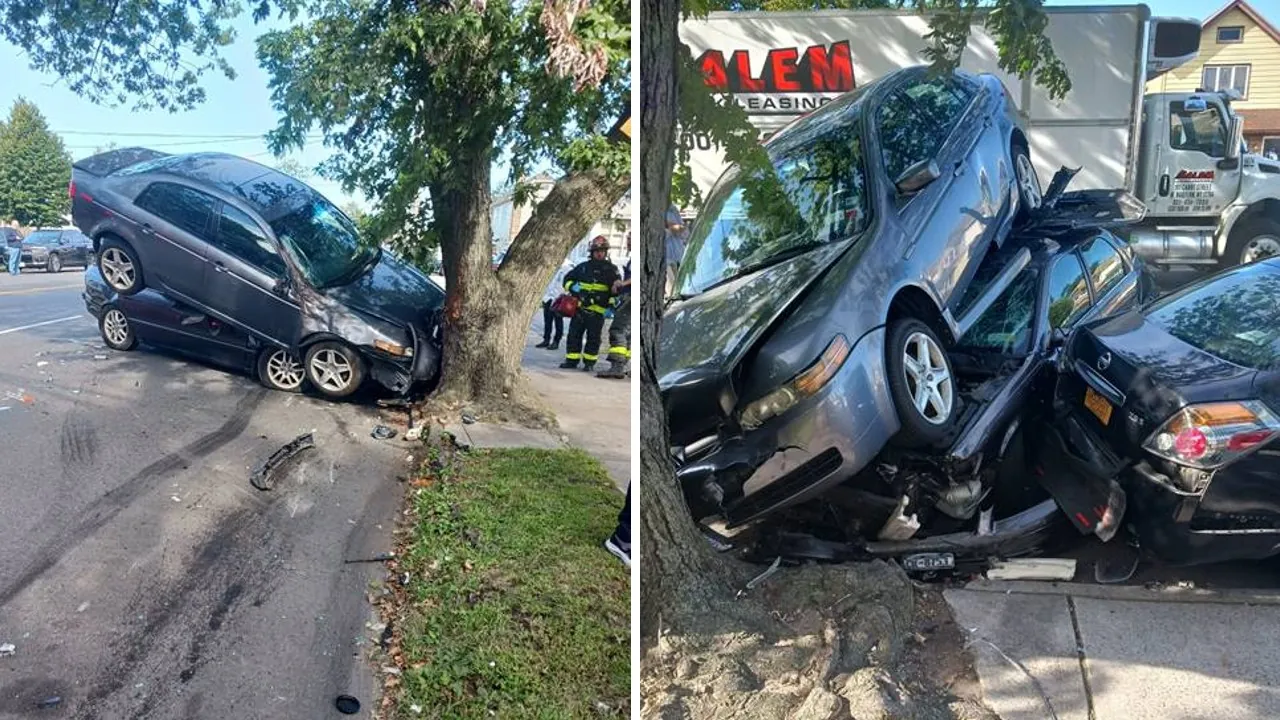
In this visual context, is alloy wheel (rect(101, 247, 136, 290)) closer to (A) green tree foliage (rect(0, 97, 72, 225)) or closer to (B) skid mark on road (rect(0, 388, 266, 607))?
(A) green tree foliage (rect(0, 97, 72, 225))

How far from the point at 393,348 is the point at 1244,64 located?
7.16 feet

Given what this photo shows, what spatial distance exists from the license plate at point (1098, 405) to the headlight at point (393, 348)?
1740 mm

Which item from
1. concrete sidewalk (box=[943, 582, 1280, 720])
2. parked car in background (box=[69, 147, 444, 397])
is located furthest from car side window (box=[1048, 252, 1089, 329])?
parked car in background (box=[69, 147, 444, 397])

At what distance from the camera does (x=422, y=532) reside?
107 inches

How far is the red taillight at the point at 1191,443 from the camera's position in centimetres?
207

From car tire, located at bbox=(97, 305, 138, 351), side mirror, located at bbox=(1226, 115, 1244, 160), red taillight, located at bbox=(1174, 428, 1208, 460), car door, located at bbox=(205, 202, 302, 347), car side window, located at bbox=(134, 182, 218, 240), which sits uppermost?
Answer: side mirror, located at bbox=(1226, 115, 1244, 160)

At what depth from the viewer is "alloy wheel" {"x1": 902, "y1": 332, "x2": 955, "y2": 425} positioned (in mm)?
2256

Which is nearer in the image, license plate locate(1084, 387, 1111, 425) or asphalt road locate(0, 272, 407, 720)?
asphalt road locate(0, 272, 407, 720)

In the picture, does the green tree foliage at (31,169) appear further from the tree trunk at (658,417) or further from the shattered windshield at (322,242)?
the tree trunk at (658,417)

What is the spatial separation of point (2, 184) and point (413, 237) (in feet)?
3.05

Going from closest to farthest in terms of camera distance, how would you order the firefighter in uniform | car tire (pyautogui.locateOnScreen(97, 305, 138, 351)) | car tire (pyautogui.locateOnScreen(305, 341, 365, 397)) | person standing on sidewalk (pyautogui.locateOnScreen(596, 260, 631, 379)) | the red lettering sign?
car tire (pyautogui.locateOnScreen(97, 305, 138, 351)) → the red lettering sign → car tire (pyautogui.locateOnScreen(305, 341, 365, 397)) → person standing on sidewalk (pyautogui.locateOnScreen(596, 260, 631, 379)) → the firefighter in uniform

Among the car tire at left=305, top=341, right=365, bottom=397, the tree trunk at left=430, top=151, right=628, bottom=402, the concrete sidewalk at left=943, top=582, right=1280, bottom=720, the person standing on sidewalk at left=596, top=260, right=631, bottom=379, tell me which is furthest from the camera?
the tree trunk at left=430, top=151, right=628, bottom=402

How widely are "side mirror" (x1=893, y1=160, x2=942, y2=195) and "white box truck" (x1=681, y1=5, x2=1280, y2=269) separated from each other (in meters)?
0.24

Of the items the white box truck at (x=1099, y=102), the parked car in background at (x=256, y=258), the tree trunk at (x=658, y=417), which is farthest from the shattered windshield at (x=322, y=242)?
the white box truck at (x=1099, y=102)
